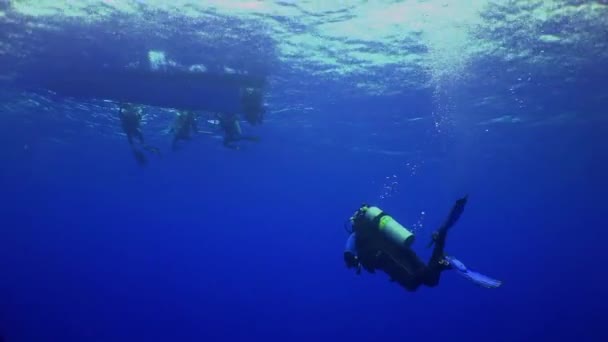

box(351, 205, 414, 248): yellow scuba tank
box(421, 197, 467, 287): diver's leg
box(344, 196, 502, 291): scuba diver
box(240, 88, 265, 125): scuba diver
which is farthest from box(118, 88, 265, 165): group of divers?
box(421, 197, 467, 287): diver's leg

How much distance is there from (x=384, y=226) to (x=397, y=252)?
49 cm

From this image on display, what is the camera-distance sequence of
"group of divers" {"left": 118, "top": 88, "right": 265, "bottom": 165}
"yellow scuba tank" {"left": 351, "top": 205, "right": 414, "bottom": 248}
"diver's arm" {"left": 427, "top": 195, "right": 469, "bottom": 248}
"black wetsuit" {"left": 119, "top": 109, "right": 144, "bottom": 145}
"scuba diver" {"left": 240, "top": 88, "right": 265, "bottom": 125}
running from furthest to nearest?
1. "scuba diver" {"left": 240, "top": 88, "right": 265, "bottom": 125}
2. "black wetsuit" {"left": 119, "top": 109, "right": 144, "bottom": 145}
3. "group of divers" {"left": 118, "top": 88, "right": 265, "bottom": 165}
4. "yellow scuba tank" {"left": 351, "top": 205, "right": 414, "bottom": 248}
5. "diver's arm" {"left": 427, "top": 195, "right": 469, "bottom": 248}

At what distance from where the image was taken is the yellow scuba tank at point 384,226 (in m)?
6.74

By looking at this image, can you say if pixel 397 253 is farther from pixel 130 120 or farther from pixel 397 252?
pixel 130 120

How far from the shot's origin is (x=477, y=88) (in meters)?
19.6

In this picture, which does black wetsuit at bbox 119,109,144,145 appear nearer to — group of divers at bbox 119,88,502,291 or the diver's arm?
group of divers at bbox 119,88,502,291

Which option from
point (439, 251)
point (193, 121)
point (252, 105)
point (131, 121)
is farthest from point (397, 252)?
point (131, 121)

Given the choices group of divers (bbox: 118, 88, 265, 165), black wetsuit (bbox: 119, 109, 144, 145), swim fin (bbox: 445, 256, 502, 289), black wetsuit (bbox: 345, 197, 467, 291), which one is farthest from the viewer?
black wetsuit (bbox: 119, 109, 144, 145)

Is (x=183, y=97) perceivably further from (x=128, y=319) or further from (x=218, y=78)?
(x=128, y=319)

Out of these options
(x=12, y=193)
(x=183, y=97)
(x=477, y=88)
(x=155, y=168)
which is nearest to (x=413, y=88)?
(x=477, y=88)

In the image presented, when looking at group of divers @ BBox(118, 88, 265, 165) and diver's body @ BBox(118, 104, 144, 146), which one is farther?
diver's body @ BBox(118, 104, 144, 146)

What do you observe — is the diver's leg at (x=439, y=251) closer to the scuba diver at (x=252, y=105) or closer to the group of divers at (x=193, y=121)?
the group of divers at (x=193, y=121)

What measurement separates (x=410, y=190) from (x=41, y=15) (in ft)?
175

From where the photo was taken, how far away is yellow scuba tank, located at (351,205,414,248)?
6738 mm
